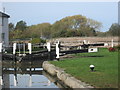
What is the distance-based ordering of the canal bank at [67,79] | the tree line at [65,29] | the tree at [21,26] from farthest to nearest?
the tree at [21,26] < the tree line at [65,29] < the canal bank at [67,79]

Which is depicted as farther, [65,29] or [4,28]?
[65,29]

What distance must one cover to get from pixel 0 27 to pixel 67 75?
78.6 feet

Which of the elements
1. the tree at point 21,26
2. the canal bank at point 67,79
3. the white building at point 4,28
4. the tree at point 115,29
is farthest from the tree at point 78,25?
the canal bank at point 67,79

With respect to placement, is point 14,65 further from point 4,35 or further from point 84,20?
point 84,20

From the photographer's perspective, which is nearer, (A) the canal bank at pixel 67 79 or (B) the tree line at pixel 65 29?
(A) the canal bank at pixel 67 79

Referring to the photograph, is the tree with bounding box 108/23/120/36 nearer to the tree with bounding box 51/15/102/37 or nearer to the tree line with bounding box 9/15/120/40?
the tree line with bounding box 9/15/120/40

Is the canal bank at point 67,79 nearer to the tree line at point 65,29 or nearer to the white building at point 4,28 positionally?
the white building at point 4,28

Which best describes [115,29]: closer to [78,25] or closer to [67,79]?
[78,25]

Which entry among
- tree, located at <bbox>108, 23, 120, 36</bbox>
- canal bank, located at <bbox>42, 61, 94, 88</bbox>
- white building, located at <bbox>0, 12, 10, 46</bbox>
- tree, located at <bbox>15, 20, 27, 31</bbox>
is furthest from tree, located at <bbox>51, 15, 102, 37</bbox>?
canal bank, located at <bbox>42, 61, 94, 88</bbox>

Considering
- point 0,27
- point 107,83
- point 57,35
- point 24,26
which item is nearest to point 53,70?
point 107,83

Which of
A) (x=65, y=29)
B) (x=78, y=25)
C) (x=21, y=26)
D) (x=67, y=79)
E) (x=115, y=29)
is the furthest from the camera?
(x=21, y=26)

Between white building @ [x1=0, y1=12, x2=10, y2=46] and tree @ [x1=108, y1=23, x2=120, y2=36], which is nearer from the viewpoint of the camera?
white building @ [x1=0, y1=12, x2=10, y2=46]

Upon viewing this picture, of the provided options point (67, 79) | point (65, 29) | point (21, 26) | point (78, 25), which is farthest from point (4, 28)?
point (21, 26)

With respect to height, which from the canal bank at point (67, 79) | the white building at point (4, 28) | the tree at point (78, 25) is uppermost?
the tree at point (78, 25)
